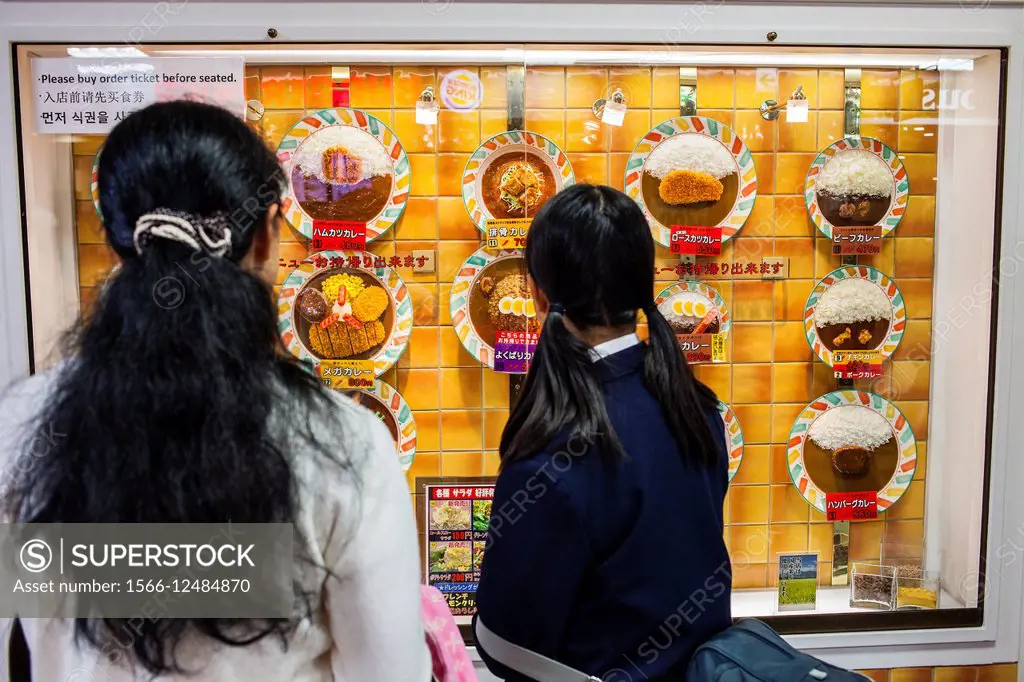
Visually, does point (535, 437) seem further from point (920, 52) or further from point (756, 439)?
point (920, 52)

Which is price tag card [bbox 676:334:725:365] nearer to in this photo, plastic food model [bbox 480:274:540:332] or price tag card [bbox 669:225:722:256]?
price tag card [bbox 669:225:722:256]

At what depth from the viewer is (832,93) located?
2002mm

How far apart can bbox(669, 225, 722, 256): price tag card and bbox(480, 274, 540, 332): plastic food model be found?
43cm

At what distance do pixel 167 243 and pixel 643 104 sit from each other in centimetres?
150

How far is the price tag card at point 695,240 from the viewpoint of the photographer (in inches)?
76.2

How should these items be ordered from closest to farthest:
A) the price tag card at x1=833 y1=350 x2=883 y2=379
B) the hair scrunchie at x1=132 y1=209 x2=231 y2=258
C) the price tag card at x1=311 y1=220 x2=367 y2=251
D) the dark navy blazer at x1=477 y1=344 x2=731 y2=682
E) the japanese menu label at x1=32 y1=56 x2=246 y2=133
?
the hair scrunchie at x1=132 y1=209 x2=231 y2=258
the dark navy blazer at x1=477 y1=344 x2=731 y2=682
the japanese menu label at x1=32 y1=56 x2=246 y2=133
the price tag card at x1=311 y1=220 x2=367 y2=251
the price tag card at x1=833 y1=350 x2=883 y2=379

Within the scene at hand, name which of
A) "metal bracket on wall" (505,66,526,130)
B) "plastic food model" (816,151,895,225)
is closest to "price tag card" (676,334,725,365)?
"plastic food model" (816,151,895,225)

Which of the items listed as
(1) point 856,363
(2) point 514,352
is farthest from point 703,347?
(2) point 514,352

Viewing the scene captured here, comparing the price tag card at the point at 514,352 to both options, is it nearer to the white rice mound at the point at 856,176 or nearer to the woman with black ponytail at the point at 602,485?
the woman with black ponytail at the point at 602,485

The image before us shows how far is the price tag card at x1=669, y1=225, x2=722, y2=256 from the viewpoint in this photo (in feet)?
6.35

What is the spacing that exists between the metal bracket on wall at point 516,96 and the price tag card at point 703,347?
739mm

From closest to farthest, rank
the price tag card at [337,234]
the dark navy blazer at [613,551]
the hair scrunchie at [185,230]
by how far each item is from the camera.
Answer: the hair scrunchie at [185,230], the dark navy blazer at [613,551], the price tag card at [337,234]

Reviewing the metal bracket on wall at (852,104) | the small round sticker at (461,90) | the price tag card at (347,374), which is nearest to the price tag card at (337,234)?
the price tag card at (347,374)

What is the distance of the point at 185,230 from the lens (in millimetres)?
795
